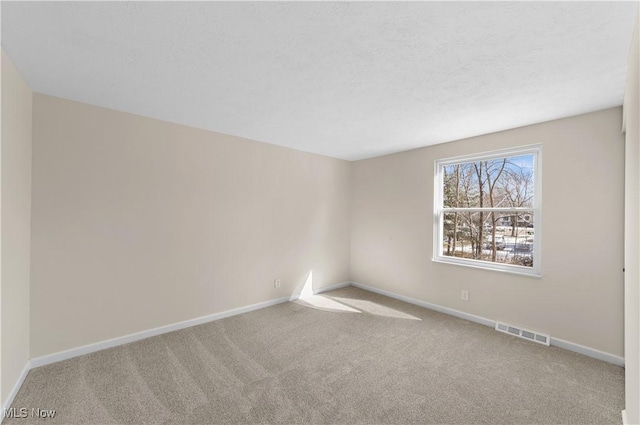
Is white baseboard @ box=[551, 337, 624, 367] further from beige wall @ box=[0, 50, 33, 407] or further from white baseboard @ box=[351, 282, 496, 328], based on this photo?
beige wall @ box=[0, 50, 33, 407]

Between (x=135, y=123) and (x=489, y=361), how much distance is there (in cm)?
409

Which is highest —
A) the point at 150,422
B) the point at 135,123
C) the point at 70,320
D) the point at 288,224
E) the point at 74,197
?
the point at 135,123

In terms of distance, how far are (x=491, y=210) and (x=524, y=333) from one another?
1.39m

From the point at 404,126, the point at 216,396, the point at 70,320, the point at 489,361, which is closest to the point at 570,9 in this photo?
the point at 404,126

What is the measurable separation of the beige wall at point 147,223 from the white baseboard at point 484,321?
1367mm

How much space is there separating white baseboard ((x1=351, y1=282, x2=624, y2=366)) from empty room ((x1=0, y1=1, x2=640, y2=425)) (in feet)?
0.05

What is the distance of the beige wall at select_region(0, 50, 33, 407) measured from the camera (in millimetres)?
1753

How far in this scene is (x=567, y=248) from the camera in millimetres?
2658

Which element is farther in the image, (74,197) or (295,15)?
(74,197)

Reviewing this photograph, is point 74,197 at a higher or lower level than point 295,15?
lower

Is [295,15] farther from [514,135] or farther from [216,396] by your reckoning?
[514,135]

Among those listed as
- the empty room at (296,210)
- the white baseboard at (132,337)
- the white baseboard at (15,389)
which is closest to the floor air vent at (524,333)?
the empty room at (296,210)

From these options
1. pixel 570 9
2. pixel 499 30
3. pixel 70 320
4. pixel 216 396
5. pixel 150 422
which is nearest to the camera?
pixel 570 9

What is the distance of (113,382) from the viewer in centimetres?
207
